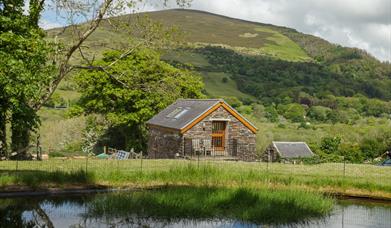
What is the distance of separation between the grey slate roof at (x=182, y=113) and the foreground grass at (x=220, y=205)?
1830 centimetres

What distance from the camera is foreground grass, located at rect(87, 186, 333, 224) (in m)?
14.9

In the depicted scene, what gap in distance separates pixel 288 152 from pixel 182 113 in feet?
28.2

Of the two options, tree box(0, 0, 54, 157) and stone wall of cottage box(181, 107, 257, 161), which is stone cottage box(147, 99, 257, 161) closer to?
stone wall of cottage box(181, 107, 257, 161)

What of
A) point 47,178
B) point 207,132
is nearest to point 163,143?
point 207,132

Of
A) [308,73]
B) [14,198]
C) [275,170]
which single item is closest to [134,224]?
[14,198]

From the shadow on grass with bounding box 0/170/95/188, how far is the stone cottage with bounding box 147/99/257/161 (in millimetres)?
15545

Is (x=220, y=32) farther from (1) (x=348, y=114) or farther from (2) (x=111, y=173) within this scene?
(2) (x=111, y=173)

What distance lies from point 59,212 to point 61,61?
10.6 meters

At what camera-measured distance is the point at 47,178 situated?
1902 cm

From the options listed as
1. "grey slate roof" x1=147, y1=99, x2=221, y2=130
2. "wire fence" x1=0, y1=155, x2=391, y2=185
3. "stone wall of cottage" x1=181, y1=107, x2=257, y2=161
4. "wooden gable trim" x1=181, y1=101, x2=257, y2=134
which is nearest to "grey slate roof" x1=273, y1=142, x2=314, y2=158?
"stone wall of cottage" x1=181, y1=107, x2=257, y2=161

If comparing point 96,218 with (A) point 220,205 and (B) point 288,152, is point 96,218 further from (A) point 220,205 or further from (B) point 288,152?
(B) point 288,152

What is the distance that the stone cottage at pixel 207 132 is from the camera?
116ft

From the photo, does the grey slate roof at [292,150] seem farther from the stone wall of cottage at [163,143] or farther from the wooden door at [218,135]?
the stone wall of cottage at [163,143]

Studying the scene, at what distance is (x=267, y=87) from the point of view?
372 feet
